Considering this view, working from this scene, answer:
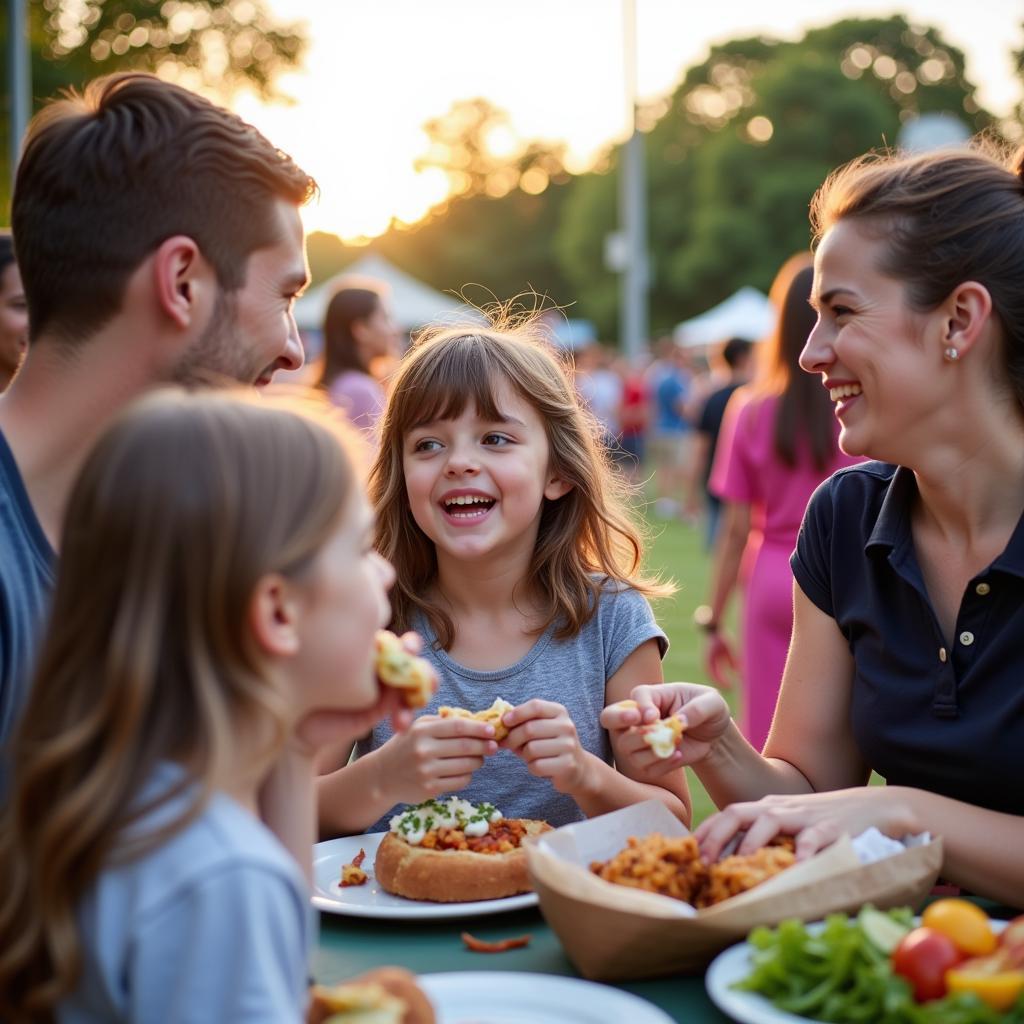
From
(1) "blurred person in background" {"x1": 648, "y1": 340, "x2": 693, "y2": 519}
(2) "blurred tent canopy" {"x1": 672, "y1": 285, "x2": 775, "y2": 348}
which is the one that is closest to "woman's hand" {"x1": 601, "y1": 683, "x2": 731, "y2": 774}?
(1) "blurred person in background" {"x1": 648, "y1": 340, "x2": 693, "y2": 519}

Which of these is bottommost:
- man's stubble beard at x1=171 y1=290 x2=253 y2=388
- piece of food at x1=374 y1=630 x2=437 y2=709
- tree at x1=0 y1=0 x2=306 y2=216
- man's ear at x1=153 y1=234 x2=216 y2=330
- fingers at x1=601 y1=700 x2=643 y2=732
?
fingers at x1=601 y1=700 x2=643 y2=732

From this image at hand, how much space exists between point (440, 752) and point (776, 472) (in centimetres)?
361

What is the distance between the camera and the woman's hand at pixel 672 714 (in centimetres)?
230

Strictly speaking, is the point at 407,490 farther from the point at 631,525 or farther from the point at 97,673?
the point at 97,673

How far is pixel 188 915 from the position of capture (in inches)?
49.2

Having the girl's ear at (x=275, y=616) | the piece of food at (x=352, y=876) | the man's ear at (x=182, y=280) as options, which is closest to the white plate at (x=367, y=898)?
the piece of food at (x=352, y=876)

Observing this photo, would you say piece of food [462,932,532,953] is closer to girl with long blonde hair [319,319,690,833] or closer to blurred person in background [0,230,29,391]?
girl with long blonde hair [319,319,690,833]

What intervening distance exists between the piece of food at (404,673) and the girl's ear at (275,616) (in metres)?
0.29

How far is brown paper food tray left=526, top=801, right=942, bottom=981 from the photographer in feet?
5.64

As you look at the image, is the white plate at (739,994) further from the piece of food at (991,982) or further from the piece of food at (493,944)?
the piece of food at (493,944)

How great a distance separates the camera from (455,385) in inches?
120

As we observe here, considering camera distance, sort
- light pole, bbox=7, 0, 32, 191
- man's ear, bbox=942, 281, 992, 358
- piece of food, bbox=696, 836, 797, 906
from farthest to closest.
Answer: light pole, bbox=7, 0, 32, 191 → man's ear, bbox=942, 281, 992, 358 → piece of food, bbox=696, 836, 797, 906

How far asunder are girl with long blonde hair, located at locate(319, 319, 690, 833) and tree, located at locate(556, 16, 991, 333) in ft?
155

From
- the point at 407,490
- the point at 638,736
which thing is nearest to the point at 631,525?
the point at 407,490
